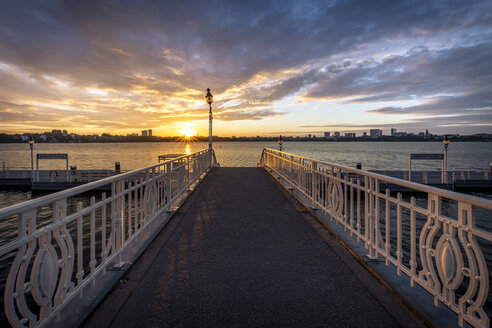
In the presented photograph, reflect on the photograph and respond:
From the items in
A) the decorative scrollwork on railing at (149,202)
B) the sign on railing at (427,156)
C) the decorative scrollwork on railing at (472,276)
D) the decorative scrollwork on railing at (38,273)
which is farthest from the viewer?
the sign on railing at (427,156)

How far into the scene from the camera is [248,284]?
3.22 metres

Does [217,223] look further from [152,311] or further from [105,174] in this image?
[105,174]

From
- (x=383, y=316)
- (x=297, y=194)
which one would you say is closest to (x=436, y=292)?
(x=383, y=316)

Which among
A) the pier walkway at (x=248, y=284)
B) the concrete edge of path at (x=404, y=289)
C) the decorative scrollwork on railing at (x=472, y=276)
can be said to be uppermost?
the decorative scrollwork on railing at (x=472, y=276)

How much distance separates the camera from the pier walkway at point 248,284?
2.61 meters

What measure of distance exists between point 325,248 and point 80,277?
332cm

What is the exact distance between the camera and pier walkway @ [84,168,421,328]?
8.56 ft

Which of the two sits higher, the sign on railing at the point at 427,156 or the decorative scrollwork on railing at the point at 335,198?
the sign on railing at the point at 427,156

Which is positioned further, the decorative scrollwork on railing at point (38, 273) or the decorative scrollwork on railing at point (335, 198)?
the decorative scrollwork on railing at point (335, 198)

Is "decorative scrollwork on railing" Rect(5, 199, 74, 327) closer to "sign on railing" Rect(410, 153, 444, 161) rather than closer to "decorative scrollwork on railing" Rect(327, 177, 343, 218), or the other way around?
"decorative scrollwork on railing" Rect(327, 177, 343, 218)

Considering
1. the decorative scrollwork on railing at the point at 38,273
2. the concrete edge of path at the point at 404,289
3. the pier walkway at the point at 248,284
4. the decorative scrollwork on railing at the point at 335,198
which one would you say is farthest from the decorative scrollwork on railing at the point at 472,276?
the decorative scrollwork on railing at the point at 38,273

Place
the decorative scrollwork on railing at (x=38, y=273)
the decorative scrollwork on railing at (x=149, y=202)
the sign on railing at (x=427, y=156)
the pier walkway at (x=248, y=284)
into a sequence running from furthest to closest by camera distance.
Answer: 1. the sign on railing at (x=427, y=156)
2. the decorative scrollwork on railing at (x=149, y=202)
3. the pier walkway at (x=248, y=284)
4. the decorative scrollwork on railing at (x=38, y=273)

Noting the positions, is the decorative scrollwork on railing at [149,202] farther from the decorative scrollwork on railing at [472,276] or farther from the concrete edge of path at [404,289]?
the decorative scrollwork on railing at [472,276]

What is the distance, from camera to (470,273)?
2.18 metres
